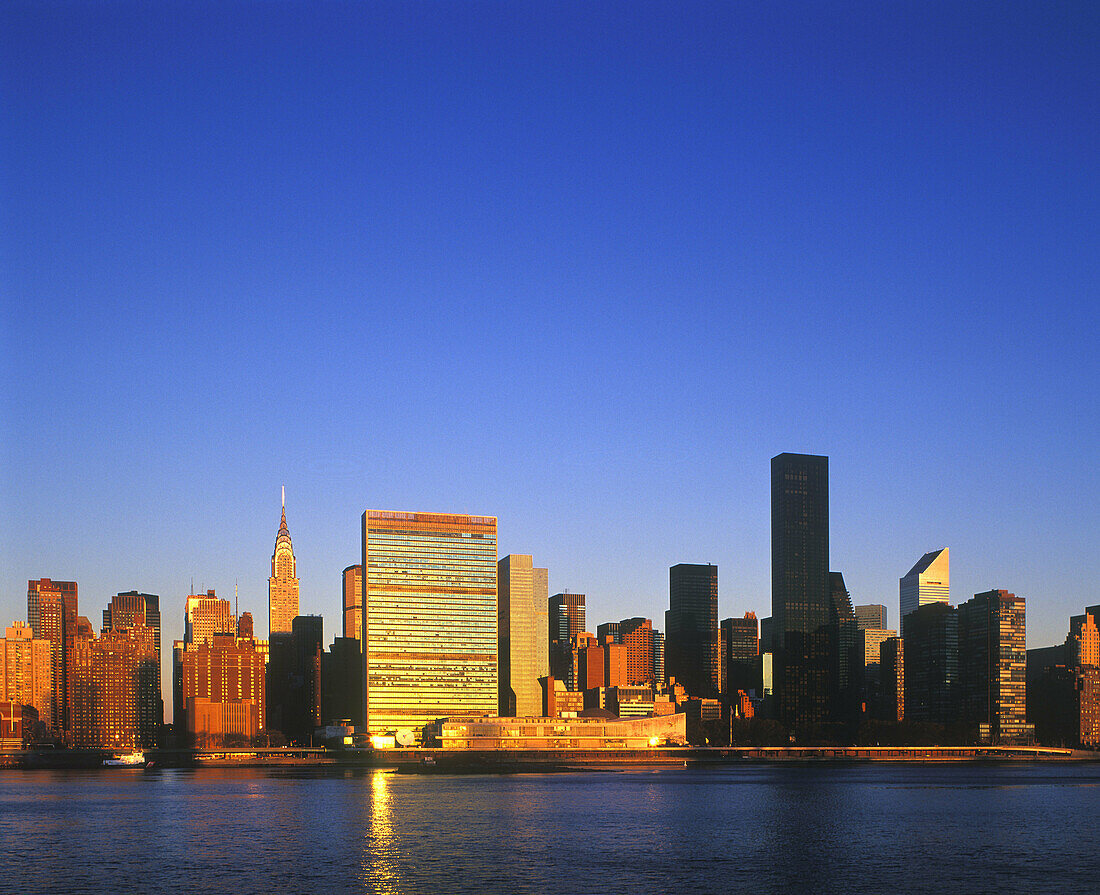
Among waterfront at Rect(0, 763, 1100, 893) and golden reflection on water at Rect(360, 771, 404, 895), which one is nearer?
golden reflection on water at Rect(360, 771, 404, 895)

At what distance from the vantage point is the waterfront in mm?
86875

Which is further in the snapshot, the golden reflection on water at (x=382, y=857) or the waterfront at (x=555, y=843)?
the waterfront at (x=555, y=843)

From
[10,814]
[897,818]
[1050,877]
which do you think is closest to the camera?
[1050,877]

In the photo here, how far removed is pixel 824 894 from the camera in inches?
3241

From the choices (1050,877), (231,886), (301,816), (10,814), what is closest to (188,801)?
(10,814)

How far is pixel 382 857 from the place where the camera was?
324 ft

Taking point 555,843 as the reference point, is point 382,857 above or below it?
above

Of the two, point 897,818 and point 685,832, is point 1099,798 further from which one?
point 685,832

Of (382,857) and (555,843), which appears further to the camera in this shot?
(555,843)

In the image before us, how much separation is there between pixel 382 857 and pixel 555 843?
16242 millimetres

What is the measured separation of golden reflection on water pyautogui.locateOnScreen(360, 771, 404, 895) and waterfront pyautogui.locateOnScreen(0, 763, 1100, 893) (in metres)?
0.23

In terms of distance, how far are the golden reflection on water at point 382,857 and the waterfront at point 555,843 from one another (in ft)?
0.75

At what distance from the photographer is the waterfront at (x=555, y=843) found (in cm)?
8688

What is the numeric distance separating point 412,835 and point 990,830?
55.4 metres
